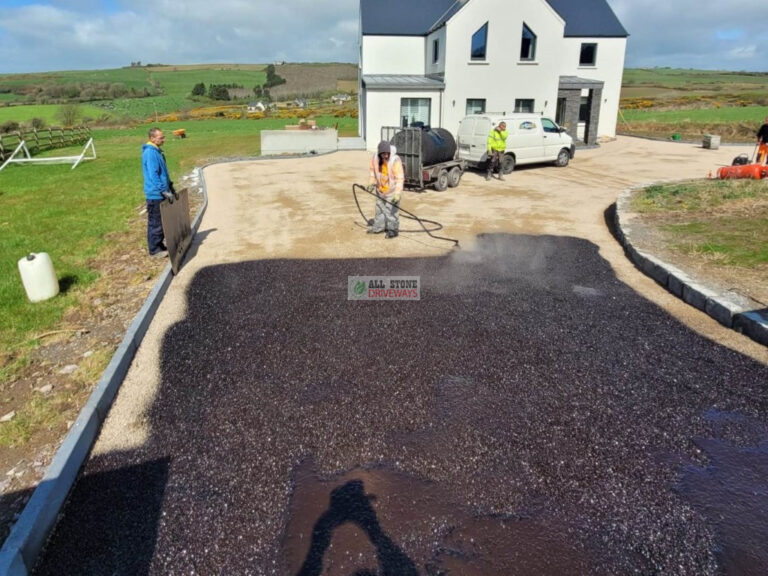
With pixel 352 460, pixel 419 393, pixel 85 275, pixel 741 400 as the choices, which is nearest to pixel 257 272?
pixel 85 275

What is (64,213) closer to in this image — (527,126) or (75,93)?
(527,126)

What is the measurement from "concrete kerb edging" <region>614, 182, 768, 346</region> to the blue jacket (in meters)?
7.65

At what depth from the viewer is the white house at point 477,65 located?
23281mm

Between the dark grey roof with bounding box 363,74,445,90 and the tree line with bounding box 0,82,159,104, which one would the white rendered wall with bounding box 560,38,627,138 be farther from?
the tree line with bounding box 0,82,159,104

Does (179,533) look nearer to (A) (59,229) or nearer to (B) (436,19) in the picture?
(A) (59,229)

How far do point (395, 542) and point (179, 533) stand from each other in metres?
1.32

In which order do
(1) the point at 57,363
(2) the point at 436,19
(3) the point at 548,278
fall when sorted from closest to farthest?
1. (1) the point at 57,363
2. (3) the point at 548,278
3. (2) the point at 436,19

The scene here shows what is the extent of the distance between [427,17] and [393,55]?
3119mm

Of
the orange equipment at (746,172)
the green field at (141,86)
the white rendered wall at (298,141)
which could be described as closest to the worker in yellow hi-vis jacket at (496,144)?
the orange equipment at (746,172)

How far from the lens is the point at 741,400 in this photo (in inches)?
167

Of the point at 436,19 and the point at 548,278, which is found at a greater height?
the point at 436,19

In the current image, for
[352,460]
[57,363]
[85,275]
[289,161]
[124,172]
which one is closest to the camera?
[352,460]

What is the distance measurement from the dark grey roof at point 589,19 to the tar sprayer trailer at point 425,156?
18.6 meters

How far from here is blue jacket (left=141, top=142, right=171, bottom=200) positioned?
7.64 meters
